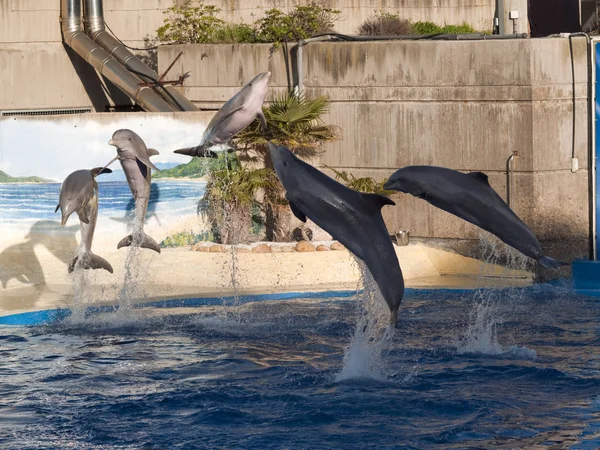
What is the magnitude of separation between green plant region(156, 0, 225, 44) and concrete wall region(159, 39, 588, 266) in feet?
5.69

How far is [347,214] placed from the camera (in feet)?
30.9

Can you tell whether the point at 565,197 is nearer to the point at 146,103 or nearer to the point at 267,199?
the point at 267,199

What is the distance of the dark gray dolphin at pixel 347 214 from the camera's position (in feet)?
30.9

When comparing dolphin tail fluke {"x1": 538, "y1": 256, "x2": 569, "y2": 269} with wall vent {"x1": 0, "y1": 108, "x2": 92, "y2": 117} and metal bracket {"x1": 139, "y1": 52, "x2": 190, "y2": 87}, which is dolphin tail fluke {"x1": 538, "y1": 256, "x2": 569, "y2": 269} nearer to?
metal bracket {"x1": 139, "y1": 52, "x2": 190, "y2": 87}

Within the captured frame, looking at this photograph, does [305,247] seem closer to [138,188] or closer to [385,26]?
[138,188]

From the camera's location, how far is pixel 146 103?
18625 millimetres

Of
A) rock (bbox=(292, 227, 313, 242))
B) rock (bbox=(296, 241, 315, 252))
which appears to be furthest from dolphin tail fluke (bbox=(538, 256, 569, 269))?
rock (bbox=(292, 227, 313, 242))

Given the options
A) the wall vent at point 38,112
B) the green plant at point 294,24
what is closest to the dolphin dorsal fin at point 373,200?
the green plant at point 294,24

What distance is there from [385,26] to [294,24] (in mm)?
2345

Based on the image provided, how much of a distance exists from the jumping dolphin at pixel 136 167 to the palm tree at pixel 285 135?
2974 millimetres

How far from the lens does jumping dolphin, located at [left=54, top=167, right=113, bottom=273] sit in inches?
508

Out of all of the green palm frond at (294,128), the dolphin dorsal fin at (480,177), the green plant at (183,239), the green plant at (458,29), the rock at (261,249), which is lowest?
the rock at (261,249)

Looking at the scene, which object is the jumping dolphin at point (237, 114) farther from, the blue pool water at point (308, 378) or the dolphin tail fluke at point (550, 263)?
the dolphin tail fluke at point (550, 263)

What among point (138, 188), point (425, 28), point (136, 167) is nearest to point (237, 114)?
point (136, 167)
